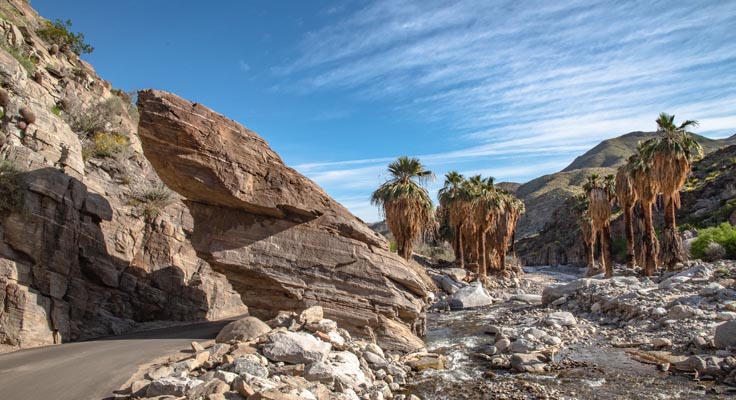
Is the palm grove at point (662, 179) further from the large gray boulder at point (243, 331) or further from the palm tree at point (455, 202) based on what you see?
the large gray boulder at point (243, 331)

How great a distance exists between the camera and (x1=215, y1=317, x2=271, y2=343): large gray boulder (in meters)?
10.7

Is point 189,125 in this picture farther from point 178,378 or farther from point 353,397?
point 353,397

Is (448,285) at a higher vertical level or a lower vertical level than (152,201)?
lower

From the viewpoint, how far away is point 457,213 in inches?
1633

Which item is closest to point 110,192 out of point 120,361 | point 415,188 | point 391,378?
point 120,361

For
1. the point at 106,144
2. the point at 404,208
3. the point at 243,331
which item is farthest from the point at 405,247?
the point at 243,331

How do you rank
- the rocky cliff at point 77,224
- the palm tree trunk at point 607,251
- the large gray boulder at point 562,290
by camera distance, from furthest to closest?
1. the palm tree trunk at point 607,251
2. the large gray boulder at point 562,290
3. the rocky cliff at point 77,224

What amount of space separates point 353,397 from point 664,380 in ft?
24.2

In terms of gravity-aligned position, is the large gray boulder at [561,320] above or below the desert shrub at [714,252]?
below

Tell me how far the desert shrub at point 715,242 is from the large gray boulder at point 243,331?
106 feet

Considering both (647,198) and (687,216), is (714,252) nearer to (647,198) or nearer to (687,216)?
(647,198)

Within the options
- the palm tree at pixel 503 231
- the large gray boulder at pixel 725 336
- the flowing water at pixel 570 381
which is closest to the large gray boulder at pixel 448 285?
the palm tree at pixel 503 231

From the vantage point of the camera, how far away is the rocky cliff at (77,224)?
40.0 ft

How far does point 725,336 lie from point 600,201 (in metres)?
26.5
